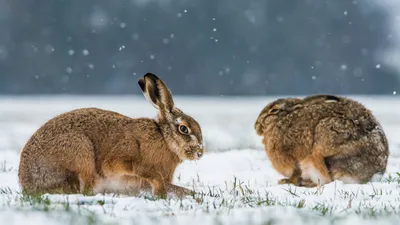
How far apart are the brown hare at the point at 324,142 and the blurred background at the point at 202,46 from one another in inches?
1383

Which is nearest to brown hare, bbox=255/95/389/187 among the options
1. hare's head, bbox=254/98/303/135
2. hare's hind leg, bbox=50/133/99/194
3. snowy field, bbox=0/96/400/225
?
hare's head, bbox=254/98/303/135

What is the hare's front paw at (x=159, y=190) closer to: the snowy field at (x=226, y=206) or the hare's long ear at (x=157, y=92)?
the snowy field at (x=226, y=206)

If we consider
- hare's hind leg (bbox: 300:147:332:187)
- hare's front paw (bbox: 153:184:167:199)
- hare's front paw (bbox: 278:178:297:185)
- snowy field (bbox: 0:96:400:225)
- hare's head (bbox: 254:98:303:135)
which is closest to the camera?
snowy field (bbox: 0:96:400:225)

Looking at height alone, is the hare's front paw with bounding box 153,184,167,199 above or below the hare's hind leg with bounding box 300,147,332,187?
below

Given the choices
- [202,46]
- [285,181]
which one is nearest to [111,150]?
[285,181]

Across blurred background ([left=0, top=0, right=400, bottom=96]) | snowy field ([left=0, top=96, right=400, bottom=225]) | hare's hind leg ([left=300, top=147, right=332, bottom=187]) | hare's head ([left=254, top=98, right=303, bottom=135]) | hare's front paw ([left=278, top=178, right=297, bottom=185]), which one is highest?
blurred background ([left=0, top=0, right=400, bottom=96])

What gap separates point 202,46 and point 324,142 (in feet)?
124

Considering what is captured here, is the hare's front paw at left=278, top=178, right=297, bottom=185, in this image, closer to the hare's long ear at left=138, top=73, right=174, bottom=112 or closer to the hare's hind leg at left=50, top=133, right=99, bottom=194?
the hare's long ear at left=138, top=73, right=174, bottom=112

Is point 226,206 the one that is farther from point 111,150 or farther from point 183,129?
point 111,150

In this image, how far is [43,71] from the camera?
43.5 metres

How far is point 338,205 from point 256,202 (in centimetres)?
62

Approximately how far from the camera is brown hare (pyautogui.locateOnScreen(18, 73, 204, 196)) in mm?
5887

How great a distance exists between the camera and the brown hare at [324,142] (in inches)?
285

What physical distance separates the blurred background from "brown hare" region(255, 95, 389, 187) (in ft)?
115
